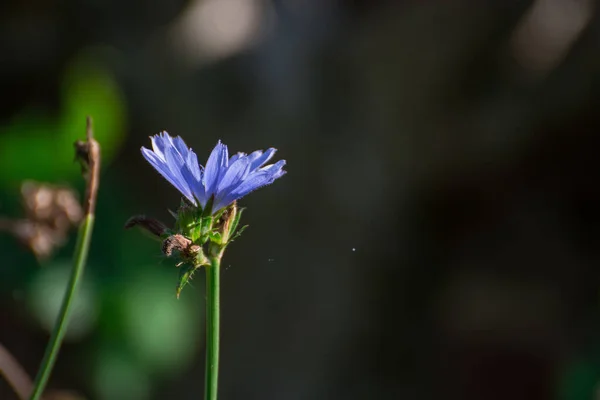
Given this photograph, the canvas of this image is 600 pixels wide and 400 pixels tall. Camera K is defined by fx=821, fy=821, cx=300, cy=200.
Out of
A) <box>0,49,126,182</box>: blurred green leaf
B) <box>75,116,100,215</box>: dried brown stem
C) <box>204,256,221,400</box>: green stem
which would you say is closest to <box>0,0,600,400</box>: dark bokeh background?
<box>0,49,126,182</box>: blurred green leaf

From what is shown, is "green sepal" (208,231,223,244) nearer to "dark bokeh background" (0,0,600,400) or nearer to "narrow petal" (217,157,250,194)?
"narrow petal" (217,157,250,194)

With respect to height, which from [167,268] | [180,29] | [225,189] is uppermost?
[180,29]

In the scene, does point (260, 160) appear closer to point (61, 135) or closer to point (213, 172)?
point (213, 172)

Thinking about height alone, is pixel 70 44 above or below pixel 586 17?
above

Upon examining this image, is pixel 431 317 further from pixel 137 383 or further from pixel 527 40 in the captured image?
pixel 137 383

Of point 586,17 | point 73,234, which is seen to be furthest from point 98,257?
point 586,17

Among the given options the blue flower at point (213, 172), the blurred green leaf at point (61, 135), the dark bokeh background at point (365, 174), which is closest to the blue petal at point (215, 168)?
the blue flower at point (213, 172)
